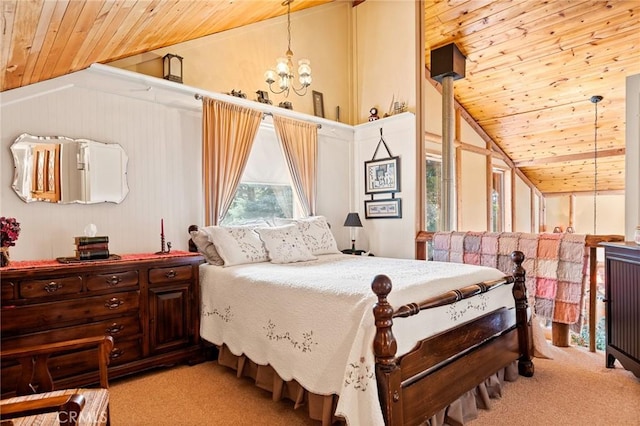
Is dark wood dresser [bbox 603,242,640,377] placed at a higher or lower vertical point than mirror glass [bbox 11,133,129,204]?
lower

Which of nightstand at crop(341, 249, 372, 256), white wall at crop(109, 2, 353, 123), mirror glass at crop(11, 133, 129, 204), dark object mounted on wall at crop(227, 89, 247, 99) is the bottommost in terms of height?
nightstand at crop(341, 249, 372, 256)

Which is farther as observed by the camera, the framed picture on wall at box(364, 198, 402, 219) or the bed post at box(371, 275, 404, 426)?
the framed picture on wall at box(364, 198, 402, 219)

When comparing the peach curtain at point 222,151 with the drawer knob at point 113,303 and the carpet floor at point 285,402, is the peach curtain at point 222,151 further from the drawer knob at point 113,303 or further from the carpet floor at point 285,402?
the carpet floor at point 285,402

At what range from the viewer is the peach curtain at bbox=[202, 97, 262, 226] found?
3646 millimetres

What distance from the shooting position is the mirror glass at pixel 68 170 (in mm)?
2723

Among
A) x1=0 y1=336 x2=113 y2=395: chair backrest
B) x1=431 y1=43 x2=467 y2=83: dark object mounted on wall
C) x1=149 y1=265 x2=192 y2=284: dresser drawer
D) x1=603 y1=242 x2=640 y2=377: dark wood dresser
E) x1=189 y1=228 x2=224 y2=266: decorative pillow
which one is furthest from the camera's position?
x1=431 y1=43 x2=467 y2=83: dark object mounted on wall

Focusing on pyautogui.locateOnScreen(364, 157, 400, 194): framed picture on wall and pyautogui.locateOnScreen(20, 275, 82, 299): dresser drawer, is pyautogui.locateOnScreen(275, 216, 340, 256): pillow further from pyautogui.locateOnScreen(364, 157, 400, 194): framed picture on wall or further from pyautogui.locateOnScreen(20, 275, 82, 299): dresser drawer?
pyautogui.locateOnScreen(20, 275, 82, 299): dresser drawer

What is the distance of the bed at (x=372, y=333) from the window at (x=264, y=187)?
1.19m

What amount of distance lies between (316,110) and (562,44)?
3.10 m

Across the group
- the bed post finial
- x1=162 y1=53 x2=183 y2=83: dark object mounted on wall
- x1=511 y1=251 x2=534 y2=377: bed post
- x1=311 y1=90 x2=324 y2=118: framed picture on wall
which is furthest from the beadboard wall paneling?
x1=511 y1=251 x2=534 y2=377: bed post

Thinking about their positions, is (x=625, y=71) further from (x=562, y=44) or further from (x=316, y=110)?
(x=316, y=110)

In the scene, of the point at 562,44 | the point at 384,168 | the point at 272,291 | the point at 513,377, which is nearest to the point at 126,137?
the point at 272,291

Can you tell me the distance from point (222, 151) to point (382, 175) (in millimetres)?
2181

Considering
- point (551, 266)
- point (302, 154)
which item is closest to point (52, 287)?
point (302, 154)
